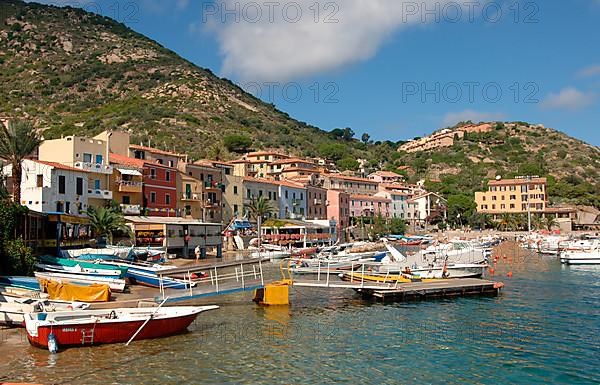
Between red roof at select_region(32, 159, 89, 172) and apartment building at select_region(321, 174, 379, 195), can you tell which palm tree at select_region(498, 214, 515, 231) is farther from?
red roof at select_region(32, 159, 89, 172)

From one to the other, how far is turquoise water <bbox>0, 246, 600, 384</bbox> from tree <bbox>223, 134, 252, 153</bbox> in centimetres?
9369

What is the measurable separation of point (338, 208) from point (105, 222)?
58861 mm

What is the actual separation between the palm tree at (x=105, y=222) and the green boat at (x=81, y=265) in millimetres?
11304

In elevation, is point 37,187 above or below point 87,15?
below

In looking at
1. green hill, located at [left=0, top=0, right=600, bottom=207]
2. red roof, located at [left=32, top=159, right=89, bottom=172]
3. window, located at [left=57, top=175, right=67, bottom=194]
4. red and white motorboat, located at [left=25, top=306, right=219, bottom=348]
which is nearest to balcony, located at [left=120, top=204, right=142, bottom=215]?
red roof, located at [left=32, top=159, right=89, bottom=172]

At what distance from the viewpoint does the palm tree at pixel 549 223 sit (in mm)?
119650

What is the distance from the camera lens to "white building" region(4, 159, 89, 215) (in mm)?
46500

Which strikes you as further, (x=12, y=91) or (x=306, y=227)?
(x=12, y=91)

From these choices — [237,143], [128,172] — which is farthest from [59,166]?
[237,143]

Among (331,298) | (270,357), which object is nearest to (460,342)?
(270,357)

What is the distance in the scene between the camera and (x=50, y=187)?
1850 inches

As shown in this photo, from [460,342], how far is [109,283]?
18.0 m

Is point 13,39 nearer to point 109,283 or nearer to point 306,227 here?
point 306,227

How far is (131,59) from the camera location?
167 m
